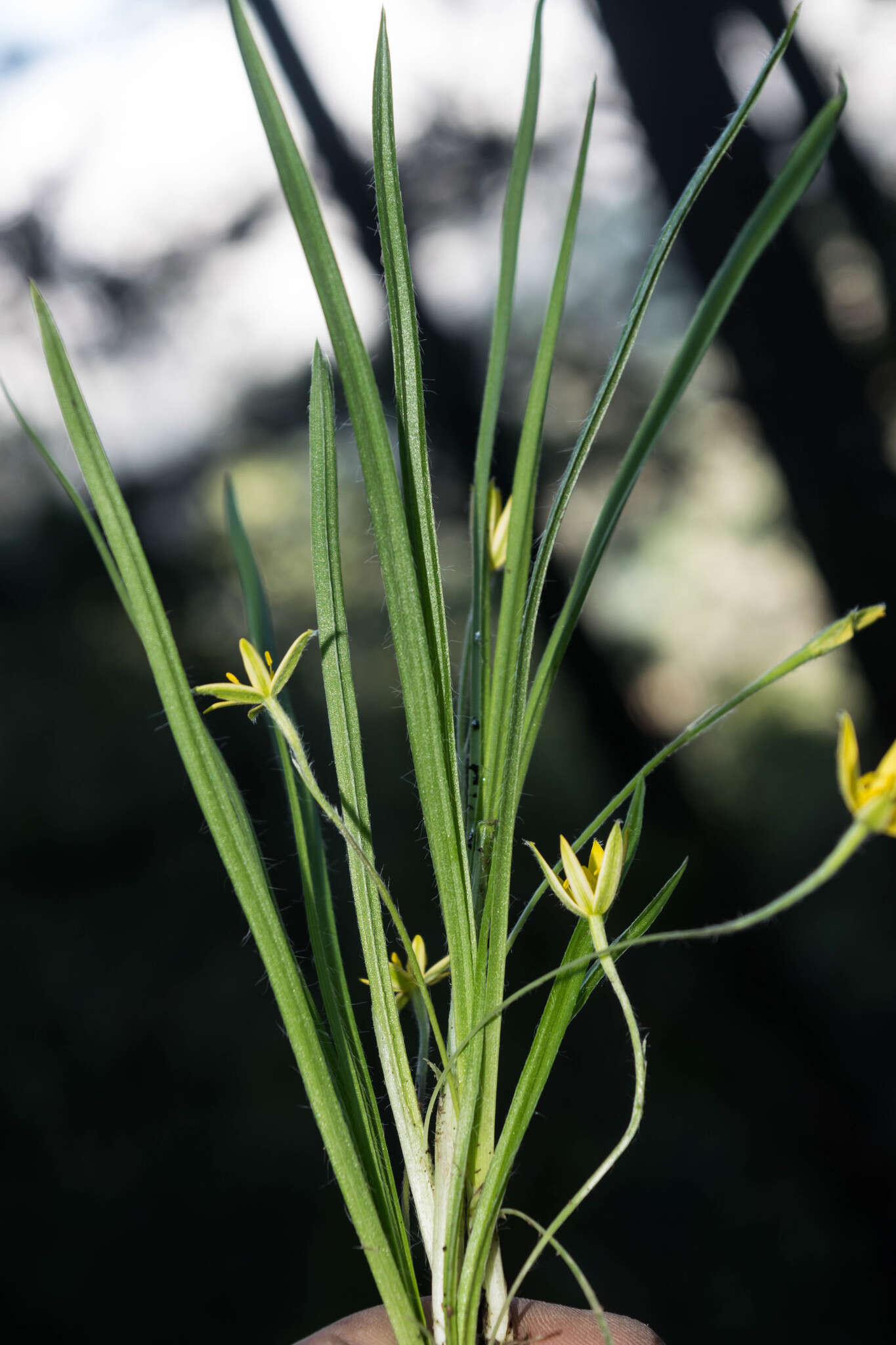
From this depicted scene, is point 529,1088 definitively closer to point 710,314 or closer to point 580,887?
point 580,887

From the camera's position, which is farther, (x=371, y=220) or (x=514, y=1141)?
(x=371, y=220)

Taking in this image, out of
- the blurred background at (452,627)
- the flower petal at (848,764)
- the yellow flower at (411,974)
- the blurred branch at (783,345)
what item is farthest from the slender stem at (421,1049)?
the blurred branch at (783,345)

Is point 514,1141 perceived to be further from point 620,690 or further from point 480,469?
point 620,690

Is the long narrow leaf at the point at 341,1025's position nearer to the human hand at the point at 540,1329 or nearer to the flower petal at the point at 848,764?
the human hand at the point at 540,1329

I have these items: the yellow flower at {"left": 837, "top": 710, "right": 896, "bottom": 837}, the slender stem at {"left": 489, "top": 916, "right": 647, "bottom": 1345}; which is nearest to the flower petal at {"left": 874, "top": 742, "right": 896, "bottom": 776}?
the yellow flower at {"left": 837, "top": 710, "right": 896, "bottom": 837}

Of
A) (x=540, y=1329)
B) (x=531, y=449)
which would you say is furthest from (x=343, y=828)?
(x=540, y=1329)

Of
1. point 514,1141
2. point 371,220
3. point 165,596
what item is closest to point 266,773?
point 165,596
